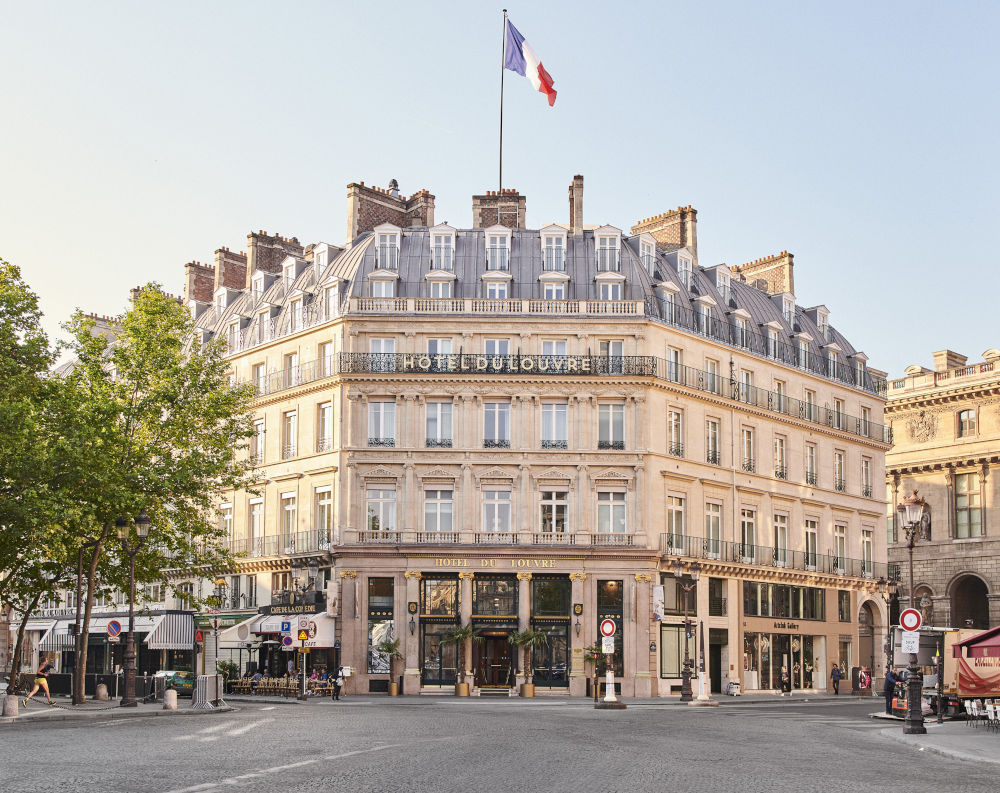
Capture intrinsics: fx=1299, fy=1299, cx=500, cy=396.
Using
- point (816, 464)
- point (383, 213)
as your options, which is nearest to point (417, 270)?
point (383, 213)

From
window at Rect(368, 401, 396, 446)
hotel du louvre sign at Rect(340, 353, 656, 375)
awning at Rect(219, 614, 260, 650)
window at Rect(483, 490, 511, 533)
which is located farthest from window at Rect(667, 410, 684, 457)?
awning at Rect(219, 614, 260, 650)

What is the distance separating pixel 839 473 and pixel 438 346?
70.2 ft

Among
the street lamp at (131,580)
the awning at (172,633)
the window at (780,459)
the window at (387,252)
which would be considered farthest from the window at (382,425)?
the window at (780,459)

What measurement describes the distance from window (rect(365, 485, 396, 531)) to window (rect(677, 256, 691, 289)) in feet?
51.6

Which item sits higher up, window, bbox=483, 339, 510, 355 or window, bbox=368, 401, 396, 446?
window, bbox=483, 339, 510, 355

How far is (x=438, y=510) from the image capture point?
49.5 m

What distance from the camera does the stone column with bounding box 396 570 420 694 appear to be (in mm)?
47469

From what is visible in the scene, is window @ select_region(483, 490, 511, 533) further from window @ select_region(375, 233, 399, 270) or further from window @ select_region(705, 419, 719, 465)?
window @ select_region(375, 233, 399, 270)

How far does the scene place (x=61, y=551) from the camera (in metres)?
39.8

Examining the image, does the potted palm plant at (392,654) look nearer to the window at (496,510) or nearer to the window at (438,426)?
the window at (496,510)

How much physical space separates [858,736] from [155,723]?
14742 mm

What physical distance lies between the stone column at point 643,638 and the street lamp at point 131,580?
1881 cm

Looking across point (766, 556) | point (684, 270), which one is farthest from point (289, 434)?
point (766, 556)

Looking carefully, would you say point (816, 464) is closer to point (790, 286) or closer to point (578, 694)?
point (790, 286)
